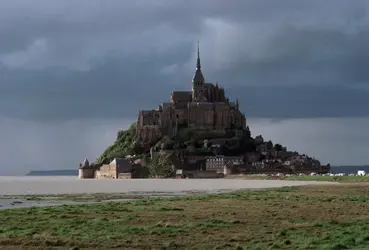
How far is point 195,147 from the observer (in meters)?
176

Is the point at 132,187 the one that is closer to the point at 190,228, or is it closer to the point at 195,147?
the point at 190,228

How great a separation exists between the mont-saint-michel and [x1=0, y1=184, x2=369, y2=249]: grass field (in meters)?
Result: 119

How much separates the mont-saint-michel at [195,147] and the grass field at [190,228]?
4691 inches

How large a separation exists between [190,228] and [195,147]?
151m

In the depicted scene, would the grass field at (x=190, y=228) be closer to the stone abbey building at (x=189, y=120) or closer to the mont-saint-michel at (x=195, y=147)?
the mont-saint-michel at (x=195, y=147)

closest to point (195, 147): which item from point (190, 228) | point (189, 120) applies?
point (189, 120)

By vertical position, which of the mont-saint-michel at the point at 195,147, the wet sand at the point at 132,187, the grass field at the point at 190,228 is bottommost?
the grass field at the point at 190,228

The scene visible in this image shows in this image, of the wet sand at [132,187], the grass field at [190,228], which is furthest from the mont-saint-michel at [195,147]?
the grass field at [190,228]

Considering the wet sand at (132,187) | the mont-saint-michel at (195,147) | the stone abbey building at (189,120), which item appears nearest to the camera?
the wet sand at (132,187)

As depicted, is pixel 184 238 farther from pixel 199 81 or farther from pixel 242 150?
pixel 199 81

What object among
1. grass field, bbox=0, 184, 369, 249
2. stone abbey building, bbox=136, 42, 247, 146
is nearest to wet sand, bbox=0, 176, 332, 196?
grass field, bbox=0, 184, 369, 249

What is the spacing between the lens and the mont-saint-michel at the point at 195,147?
524ft

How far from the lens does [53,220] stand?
2912cm

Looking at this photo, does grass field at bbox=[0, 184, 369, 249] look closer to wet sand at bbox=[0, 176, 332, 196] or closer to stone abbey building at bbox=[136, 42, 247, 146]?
wet sand at bbox=[0, 176, 332, 196]
